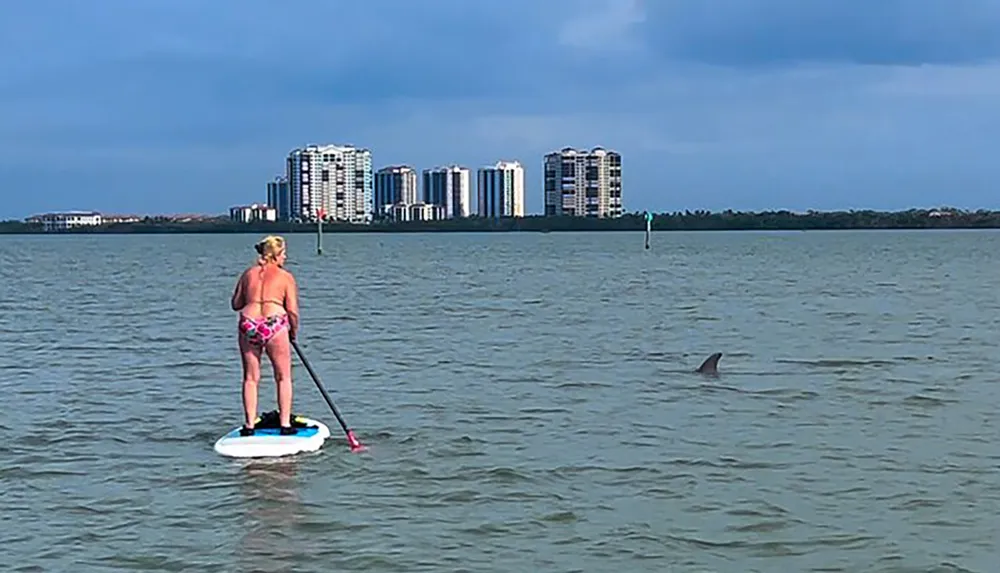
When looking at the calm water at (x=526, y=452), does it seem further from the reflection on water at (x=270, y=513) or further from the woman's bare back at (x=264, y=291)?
the woman's bare back at (x=264, y=291)

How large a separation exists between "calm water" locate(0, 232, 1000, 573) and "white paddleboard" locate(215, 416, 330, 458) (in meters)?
0.14

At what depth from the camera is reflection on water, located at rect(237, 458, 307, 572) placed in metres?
9.57

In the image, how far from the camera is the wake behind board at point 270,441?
12875 millimetres

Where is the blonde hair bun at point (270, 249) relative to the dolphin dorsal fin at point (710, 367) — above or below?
above

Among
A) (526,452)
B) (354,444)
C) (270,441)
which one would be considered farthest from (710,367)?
(270,441)

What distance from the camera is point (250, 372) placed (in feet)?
42.7

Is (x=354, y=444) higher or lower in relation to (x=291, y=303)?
lower

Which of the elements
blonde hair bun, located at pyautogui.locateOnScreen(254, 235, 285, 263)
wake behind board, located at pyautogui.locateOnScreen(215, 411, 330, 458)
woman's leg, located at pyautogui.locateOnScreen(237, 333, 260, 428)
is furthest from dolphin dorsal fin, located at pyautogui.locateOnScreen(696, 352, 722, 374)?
blonde hair bun, located at pyautogui.locateOnScreen(254, 235, 285, 263)

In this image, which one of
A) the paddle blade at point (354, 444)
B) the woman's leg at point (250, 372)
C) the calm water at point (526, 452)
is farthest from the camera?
the paddle blade at point (354, 444)

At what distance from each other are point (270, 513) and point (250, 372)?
2.40m

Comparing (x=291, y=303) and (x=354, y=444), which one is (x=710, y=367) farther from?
(x=291, y=303)

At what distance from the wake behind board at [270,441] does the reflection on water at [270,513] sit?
0.47 feet

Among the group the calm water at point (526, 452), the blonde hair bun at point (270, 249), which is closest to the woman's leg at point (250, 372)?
the calm water at point (526, 452)

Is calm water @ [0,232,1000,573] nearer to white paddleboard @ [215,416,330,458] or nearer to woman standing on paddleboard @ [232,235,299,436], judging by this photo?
white paddleboard @ [215,416,330,458]
